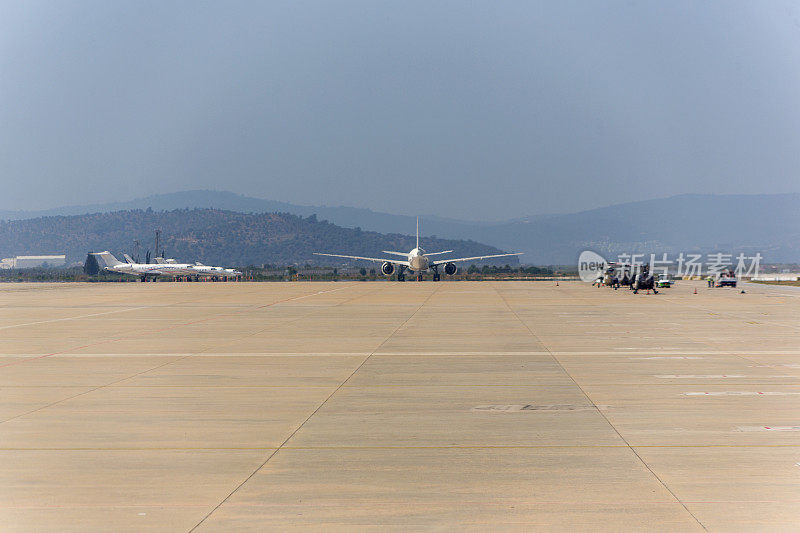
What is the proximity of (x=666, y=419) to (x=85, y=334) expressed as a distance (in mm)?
19832

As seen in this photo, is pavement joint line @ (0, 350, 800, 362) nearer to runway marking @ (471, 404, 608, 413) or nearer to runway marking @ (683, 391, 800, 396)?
runway marking @ (683, 391, 800, 396)

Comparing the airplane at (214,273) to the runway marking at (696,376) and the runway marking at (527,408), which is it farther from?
the runway marking at (527,408)

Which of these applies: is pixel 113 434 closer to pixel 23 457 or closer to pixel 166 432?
pixel 166 432

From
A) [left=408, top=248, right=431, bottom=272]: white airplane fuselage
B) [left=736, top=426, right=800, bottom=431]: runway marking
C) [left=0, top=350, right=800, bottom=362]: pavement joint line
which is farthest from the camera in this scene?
[left=408, top=248, right=431, bottom=272]: white airplane fuselage

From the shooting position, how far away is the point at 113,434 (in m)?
10.1

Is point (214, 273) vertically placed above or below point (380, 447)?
below

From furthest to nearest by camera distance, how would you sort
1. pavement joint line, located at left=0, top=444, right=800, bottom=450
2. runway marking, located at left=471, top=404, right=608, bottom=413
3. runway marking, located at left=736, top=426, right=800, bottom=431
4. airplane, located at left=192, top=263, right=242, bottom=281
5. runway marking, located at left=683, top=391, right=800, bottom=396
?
1. airplane, located at left=192, top=263, right=242, bottom=281
2. runway marking, located at left=683, top=391, right=800, bottom=396
3. runway marking, located at left=471, top=404, right=608, bottom=413
4. runway marking, located at left=736, top=426, right=800, bottom=431
5. pavement joint line, located at left=0, top=444, right=800, bottom=450

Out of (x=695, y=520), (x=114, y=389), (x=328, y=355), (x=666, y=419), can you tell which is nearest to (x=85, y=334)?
(x=328, y=355)

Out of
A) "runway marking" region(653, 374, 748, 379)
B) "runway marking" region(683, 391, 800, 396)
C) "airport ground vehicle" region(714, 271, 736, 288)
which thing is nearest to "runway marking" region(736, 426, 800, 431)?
"runway marking" region(683, 391, 800, 396)

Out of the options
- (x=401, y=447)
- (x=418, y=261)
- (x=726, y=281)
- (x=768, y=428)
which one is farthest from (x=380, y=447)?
(x=418, y=261)

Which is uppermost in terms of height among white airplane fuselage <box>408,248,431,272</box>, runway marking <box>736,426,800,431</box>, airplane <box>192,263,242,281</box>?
white airplane fuselage <box>408,248,431,272</box>

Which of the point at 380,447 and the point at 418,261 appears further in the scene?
the point at 418,261

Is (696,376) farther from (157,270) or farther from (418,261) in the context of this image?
(157,270)

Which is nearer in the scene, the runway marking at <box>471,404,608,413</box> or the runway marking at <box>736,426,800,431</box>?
the runway marking at <box>736,426,800,431</box>
